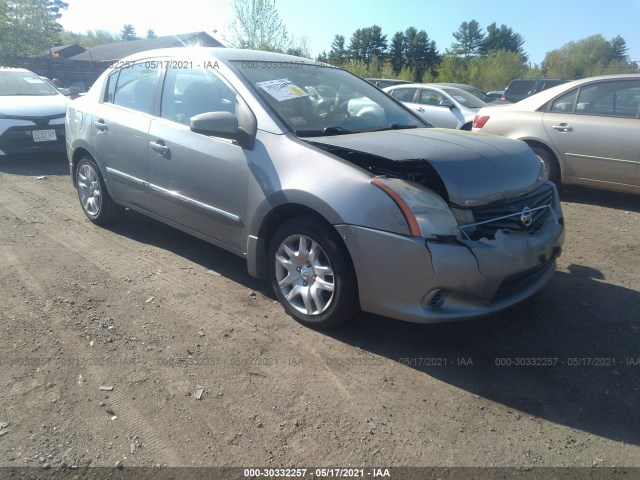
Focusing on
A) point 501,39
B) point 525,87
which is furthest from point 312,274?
point 501,39

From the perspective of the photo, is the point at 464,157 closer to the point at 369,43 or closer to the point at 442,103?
the point at 442,103

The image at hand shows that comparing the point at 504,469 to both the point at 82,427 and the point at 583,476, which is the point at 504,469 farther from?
the point at 82,427

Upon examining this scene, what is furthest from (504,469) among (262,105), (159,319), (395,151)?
(262,105)

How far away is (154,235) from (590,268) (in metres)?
4.05

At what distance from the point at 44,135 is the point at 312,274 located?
710 cm

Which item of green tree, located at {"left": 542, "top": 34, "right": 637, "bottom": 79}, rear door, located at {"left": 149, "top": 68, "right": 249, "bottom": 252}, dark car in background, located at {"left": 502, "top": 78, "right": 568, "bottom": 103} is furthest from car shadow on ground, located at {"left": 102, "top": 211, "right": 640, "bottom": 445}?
green tree, located at {"left": 542, "top": 34, "right": 637, "bottom": 79}

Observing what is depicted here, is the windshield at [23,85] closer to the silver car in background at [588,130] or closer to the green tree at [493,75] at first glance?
the silver car in background at [588,130]

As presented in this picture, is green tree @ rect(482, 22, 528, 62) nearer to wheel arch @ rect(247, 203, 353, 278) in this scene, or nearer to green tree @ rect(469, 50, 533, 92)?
green tree @ rect(469, 50, 533, 92)

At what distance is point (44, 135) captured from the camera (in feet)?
28.4

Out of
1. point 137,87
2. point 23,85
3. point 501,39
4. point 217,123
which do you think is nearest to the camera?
point 217,123

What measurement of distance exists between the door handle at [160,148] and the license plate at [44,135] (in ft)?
17.3

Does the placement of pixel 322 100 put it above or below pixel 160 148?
above

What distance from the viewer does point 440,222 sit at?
297cm

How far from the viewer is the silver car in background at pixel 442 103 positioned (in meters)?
11.2
